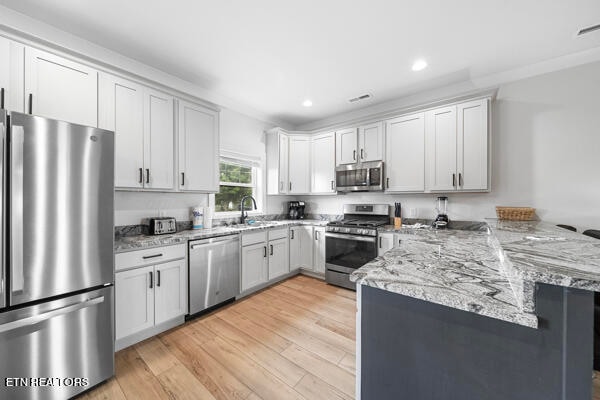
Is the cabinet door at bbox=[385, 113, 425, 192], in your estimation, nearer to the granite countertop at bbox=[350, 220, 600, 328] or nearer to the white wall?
the white wall

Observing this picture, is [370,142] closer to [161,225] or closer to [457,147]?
[457,147]

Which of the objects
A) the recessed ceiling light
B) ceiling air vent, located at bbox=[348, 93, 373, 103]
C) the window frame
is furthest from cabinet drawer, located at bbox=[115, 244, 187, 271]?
the recessed ceiling light

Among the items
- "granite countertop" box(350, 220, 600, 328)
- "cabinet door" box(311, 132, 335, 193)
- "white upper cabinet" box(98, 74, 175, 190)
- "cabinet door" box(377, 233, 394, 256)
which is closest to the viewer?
"granite countertop" box(350, 220, 600, 328)

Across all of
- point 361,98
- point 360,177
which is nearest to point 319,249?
point 360,177

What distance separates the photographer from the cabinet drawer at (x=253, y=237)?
3074 millimetres

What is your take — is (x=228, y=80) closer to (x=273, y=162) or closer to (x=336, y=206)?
(x=273, y=162)

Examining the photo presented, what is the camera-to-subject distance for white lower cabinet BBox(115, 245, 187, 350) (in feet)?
6.49

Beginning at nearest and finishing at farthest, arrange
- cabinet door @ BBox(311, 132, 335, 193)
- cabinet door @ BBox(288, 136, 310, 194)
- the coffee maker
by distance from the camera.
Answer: cabinet door @ BBox(311, 132, 335, 193)
cabinet door @ BBox(288, 136, 310, 194)
the coffee maker

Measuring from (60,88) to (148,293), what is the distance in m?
1.90

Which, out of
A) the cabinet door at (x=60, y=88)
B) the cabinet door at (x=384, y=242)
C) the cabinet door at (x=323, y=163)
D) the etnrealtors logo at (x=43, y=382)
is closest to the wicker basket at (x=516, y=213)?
the cabinet door at (x=384, y=242)

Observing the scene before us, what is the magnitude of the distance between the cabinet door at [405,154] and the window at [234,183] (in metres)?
2.24

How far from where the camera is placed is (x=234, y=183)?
3752mm

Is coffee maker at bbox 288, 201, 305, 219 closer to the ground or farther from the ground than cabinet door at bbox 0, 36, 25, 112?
closer to the ground

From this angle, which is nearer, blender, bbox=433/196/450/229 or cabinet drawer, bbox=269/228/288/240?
blender, bbox=433/196/450/229
